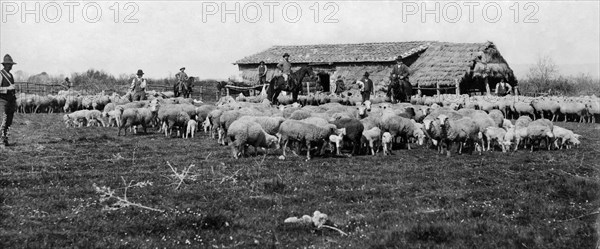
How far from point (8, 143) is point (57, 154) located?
2.66 meters

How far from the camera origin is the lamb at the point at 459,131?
49.2 ft

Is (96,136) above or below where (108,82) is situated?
below

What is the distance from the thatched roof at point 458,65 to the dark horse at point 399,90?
898 cm

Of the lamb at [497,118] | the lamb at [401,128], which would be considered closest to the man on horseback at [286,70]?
the lamb at [497,118]

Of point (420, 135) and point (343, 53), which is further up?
point (343, 53)

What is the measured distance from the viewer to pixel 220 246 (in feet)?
22.5

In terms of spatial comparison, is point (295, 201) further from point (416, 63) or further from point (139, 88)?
point (416, 63)

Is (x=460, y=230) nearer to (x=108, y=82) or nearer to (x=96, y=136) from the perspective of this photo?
(x=96, y=136)

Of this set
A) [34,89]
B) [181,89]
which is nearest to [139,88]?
[181,89]

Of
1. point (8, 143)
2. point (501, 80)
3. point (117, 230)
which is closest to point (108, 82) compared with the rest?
point (501, 80)

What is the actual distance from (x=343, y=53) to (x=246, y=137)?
2986cm

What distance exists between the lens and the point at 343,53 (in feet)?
139

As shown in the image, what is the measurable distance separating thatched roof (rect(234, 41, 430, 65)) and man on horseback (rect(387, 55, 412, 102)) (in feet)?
39.5

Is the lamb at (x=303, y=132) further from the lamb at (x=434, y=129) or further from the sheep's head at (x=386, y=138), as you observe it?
the lamb at (x=434, y=129)
